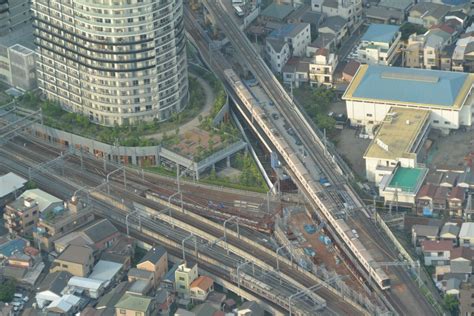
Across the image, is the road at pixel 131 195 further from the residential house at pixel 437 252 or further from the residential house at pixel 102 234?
the residential house at pixel 437 252

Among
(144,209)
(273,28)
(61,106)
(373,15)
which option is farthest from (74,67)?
(373,15)

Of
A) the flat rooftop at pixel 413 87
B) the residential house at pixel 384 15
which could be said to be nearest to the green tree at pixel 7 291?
the flat rooftop at pixel 413 87

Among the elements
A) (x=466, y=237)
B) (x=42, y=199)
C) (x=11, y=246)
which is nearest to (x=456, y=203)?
(x=466, y=237)

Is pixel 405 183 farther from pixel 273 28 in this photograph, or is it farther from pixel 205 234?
pixel 273 28

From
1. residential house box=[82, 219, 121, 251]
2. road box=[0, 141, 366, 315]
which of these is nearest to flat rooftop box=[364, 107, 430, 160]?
road box=[0, 141, 366, 315]

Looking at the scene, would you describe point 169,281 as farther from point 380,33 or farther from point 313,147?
point 380,33

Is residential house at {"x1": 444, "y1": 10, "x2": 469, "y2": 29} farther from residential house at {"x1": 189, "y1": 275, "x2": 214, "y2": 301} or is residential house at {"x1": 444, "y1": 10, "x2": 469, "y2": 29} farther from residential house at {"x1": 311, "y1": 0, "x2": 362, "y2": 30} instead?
residential house at {"x1": 189, "y1": 275, "x2": 214, "y2": 301}
